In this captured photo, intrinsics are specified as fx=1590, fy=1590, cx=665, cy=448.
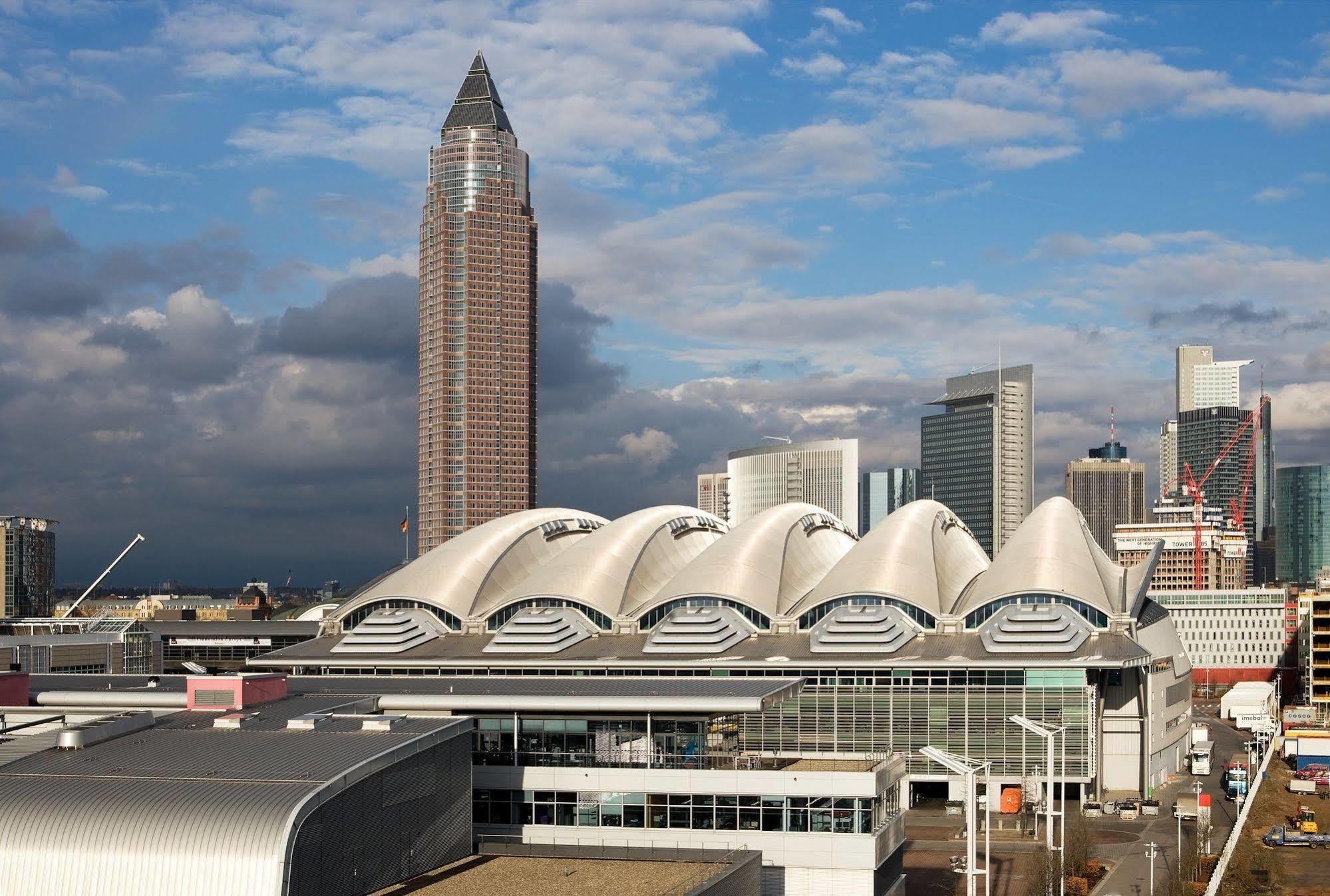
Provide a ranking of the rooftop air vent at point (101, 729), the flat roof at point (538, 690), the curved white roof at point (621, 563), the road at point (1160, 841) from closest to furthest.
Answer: the rooftop air vent at point (101, 729) < the flat roof at point (538, 690) < the road at point (1160, 841) < the curved white roof at point (621, 563)

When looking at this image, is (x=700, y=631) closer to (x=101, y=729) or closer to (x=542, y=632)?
(x=542, y=632)

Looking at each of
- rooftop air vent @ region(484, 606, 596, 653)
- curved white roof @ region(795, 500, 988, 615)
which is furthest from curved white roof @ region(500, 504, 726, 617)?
curved white roof @ region(795, 500, 988, 615)

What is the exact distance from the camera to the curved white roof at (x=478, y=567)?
13362 centimetres

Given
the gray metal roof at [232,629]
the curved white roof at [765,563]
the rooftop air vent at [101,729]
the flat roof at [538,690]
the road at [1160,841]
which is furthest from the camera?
the gray metal roof at [232,629]

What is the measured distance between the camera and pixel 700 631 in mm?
121250

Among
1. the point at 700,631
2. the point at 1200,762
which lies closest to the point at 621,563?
the point at 700,631

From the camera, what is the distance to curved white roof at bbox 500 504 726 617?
129 metres

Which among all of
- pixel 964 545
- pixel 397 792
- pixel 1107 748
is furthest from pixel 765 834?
pixel 964 545

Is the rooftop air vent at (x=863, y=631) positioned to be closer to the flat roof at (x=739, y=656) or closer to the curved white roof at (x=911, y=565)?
the flat roof at (x=739, y=656)

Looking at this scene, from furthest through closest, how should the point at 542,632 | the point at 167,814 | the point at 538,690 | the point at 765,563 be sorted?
1. the point at 765,563
2. the point at 542,632
3. the point at 538,690
4. the point at 167,814

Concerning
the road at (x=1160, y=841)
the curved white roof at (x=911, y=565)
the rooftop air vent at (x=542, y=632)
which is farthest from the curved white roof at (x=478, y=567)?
the road at (x=1160, y=841)

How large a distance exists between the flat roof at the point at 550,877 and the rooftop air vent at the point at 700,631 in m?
58.8

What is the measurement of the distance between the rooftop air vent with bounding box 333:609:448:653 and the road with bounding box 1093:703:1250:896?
56907mm

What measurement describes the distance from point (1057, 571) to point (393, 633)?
175 ft
